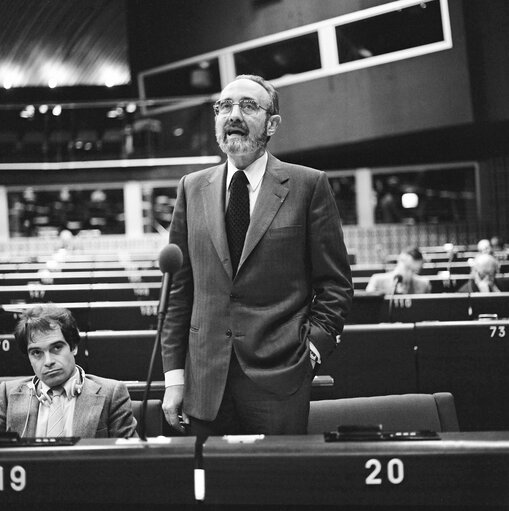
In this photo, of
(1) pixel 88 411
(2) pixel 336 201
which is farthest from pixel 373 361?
(2) pixel 336 201

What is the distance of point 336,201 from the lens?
9523 millimetres

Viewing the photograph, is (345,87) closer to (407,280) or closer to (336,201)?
(336,201)

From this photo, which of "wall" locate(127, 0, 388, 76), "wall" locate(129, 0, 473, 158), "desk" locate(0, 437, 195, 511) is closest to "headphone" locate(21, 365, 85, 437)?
"desk" locate(0, 437, 195, 511)

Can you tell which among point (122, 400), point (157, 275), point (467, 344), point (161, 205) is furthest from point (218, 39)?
point (122, 400)

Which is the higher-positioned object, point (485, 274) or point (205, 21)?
point (205, 21)

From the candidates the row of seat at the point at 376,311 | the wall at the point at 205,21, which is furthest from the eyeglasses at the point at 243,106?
the wall at the point at 205,21

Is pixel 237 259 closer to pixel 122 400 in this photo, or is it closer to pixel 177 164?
pixel 122 400

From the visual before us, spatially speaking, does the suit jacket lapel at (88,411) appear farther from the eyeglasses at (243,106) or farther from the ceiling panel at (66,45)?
the ceiling panel at (66,45)

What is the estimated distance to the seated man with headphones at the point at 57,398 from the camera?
2.47 m

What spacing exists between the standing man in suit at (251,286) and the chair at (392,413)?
0.41m

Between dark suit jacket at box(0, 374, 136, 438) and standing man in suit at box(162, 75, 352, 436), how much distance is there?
0.47 m

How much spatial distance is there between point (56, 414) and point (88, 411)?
112 millimetres

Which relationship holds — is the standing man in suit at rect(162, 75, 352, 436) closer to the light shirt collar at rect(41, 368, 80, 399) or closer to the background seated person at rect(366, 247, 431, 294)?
the light shirt collar at rect(41, 368, 80, 399)

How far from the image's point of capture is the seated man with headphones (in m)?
2.47
